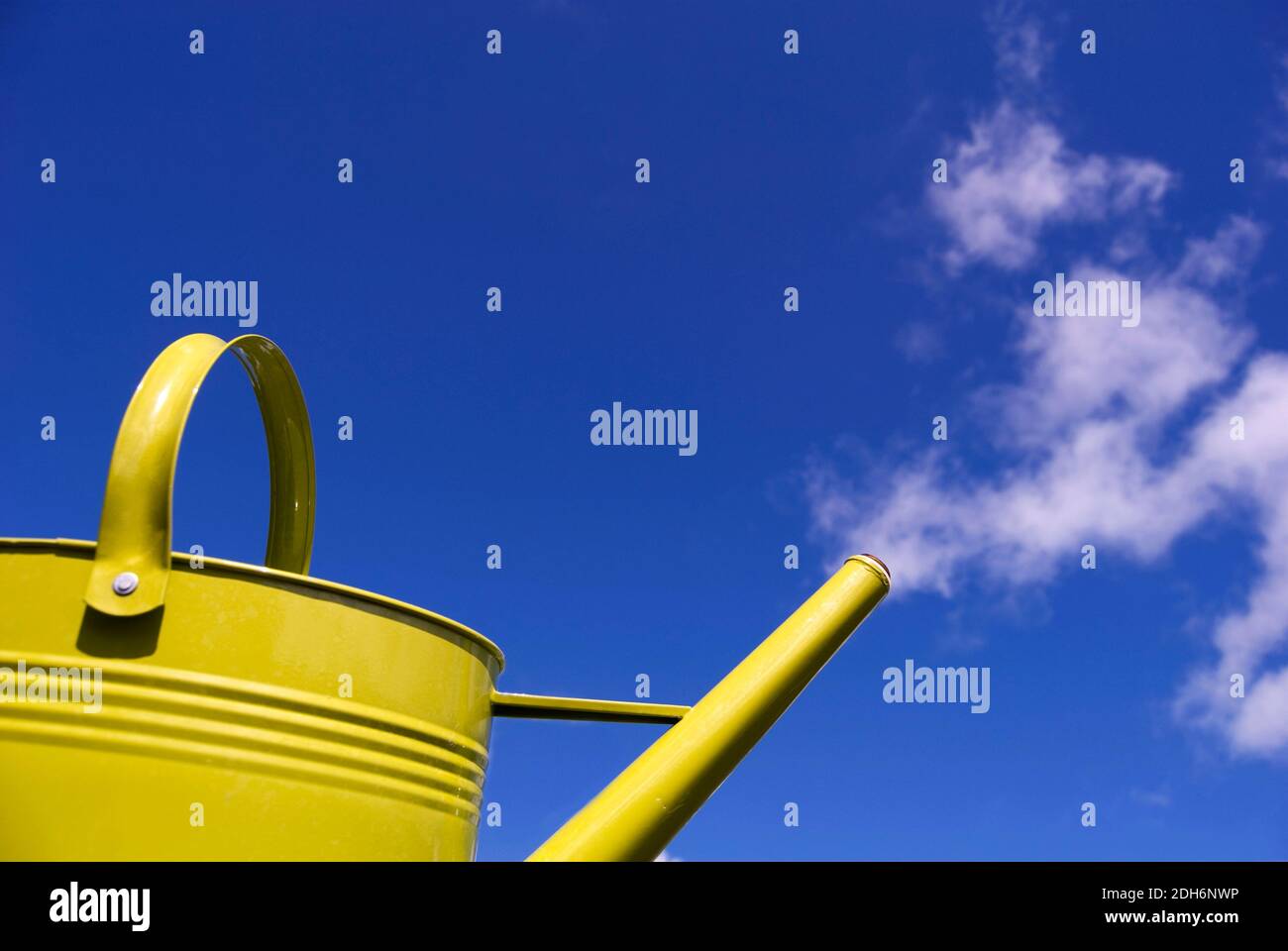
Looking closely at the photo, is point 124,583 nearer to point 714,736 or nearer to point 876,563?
point 714,736

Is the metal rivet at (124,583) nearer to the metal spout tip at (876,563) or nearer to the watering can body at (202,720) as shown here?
the watering can body at (202,720)

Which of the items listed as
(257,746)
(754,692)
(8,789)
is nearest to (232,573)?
(257,746)

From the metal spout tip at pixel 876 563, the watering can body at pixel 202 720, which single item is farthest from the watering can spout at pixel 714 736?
the watering can body at pixel 202 720

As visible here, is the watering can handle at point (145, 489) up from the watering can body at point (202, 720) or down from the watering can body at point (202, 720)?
up

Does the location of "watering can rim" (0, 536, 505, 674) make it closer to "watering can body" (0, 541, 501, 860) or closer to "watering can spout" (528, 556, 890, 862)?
"watering can body" (0, 541, 501, 860)

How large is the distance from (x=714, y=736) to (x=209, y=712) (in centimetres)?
70

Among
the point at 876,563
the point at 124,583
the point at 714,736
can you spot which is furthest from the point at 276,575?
the point at 876,563

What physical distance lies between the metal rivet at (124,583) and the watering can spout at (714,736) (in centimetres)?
61

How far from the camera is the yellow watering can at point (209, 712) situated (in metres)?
1.37

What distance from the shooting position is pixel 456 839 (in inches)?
67.0
